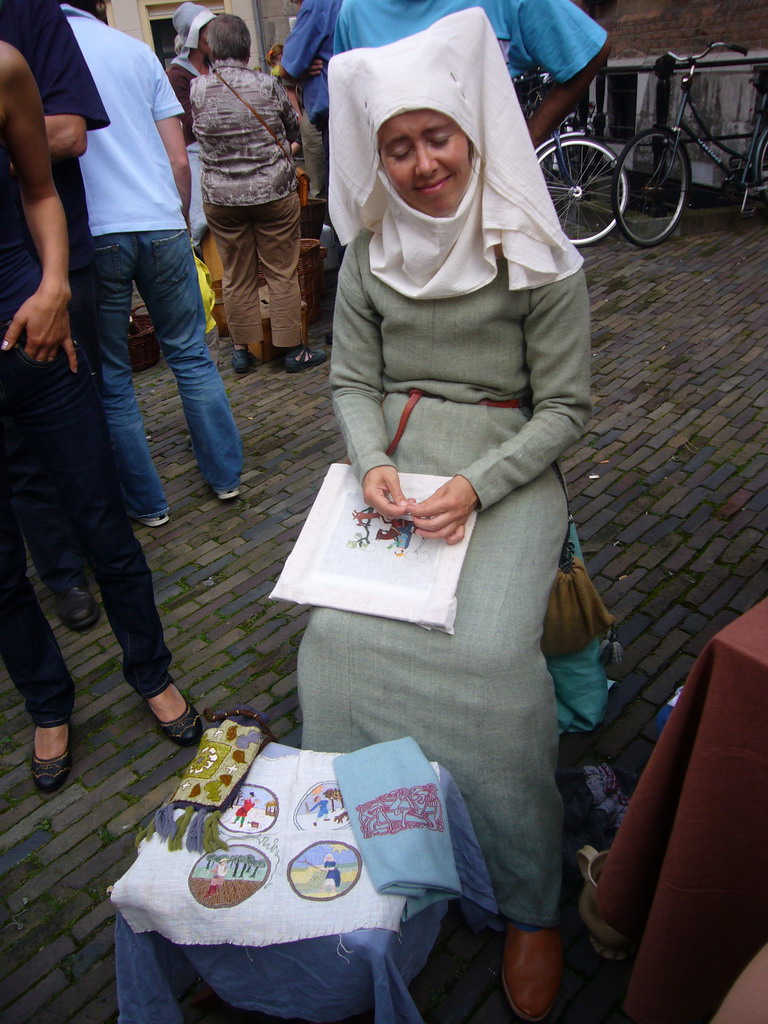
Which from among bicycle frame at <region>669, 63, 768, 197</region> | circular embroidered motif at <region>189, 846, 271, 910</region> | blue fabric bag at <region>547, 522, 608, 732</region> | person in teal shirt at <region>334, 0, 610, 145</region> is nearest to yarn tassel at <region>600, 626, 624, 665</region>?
blue fabric bag at <region>547, 522, 608, 732</region>

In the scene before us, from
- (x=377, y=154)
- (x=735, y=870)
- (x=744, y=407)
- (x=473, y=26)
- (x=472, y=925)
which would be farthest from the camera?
(x=744, y=407)

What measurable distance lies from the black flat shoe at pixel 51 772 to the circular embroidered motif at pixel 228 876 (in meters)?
1.22

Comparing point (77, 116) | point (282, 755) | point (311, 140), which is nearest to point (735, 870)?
point (282, 755)

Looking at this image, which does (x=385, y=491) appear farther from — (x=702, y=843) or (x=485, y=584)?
(x=702, y=843)

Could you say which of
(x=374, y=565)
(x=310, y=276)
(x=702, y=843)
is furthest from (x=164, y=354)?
(x=702, y=843)

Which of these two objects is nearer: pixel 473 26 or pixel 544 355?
pixel 473 26

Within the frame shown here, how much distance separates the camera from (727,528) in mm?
3555

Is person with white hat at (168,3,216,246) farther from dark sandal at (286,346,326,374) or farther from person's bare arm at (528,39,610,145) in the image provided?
person's bare arm at (528,39,610,145)

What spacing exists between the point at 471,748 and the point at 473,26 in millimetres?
1603

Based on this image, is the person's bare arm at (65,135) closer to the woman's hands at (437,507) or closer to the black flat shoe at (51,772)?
the woman's hands at (437,507)

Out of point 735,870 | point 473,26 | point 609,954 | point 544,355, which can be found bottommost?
point 609,954

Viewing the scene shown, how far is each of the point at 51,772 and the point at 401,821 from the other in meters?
1.52

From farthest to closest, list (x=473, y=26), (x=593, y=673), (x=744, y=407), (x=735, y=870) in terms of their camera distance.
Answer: (x=744, y=407) → (x=593, y=673) → (x=473, y=26) → (x=735, y=870)

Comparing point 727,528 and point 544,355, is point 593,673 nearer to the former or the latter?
point 544,355
